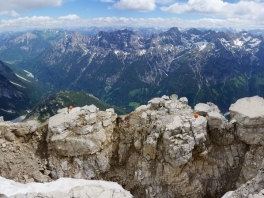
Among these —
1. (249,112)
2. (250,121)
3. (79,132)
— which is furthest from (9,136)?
(249,112)

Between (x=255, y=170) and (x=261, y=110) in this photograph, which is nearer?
(x=255, y=170)

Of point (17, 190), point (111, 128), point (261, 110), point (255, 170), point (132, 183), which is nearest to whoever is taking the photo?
point (17, 190)

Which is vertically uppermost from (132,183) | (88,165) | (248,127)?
(248,127)

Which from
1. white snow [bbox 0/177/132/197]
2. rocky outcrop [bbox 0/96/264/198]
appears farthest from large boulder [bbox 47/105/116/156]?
white snow [bbox 0/177/132/197]

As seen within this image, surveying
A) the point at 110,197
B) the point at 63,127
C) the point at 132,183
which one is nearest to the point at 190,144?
the point at 132,183

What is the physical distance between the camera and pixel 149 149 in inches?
1203

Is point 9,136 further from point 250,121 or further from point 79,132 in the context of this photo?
point 250,121

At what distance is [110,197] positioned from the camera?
24469 millimetres

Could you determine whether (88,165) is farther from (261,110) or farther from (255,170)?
(261,110)

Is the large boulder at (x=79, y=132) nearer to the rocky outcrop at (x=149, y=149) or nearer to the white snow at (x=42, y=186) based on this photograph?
the rocky outcrop at (x=149, y=149)

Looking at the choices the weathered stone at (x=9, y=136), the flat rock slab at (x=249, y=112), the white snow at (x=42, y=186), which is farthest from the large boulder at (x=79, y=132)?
the flat rock slab at (x=249, y=112)

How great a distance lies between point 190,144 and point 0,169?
70.6 ft

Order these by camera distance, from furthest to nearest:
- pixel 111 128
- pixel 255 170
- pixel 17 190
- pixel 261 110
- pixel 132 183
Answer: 1. pixel 111 128
2. pixel 132 183
3. pixel 261 110
4. pixel 255 170
5. pixel 17 190

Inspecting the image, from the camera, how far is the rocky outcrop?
29.2 meters
